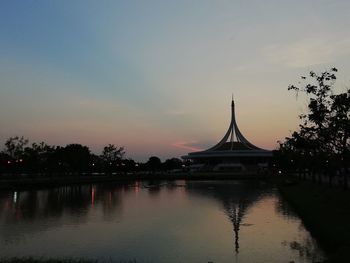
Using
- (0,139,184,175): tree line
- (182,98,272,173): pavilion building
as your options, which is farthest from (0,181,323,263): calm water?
(182,98,272,173): pavilion building

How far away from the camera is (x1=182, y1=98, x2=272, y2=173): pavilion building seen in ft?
436

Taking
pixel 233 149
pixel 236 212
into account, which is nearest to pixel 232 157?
pixel 233 149

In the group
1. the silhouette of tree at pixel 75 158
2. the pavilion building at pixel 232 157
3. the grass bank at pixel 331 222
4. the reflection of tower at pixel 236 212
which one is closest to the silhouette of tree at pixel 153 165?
the pavilion building at pixel 232 157

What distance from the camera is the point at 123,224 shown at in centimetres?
2430

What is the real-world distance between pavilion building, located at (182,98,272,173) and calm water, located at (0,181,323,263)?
99954 millimetres

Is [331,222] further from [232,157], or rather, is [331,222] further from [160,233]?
[232,157]

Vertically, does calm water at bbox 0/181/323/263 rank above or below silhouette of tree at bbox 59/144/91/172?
below

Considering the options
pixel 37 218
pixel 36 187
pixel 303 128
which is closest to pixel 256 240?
pixel 303 128

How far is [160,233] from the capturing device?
21156mm

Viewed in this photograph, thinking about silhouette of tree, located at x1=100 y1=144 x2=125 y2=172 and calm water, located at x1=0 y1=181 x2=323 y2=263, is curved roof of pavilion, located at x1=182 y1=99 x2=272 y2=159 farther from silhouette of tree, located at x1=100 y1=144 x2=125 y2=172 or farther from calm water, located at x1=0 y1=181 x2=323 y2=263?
calm water, located at x1=0 y1=181 x2=323 y2=263

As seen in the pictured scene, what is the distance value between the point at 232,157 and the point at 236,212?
10704 cm

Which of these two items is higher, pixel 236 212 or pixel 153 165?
pixel 153 165

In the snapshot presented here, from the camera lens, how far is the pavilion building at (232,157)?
436ft

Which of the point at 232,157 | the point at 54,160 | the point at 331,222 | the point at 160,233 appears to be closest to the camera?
the point at 331,222
